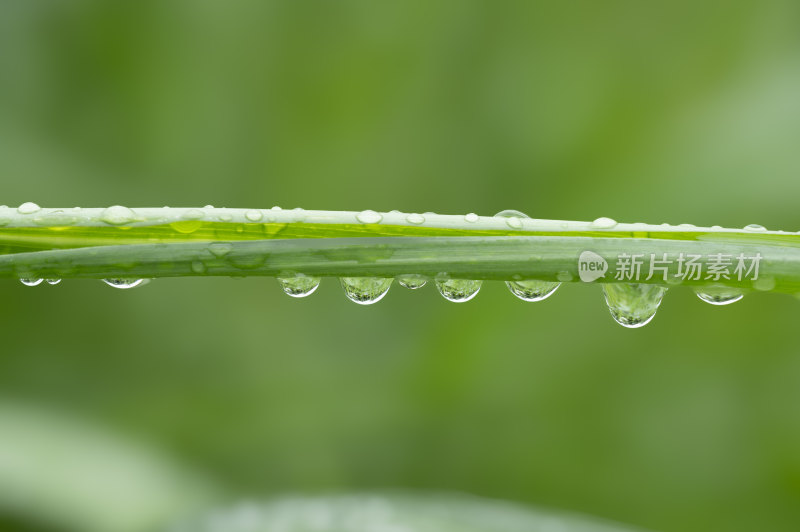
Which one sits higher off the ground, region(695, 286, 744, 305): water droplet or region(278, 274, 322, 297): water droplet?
region(695, 286, 744, 305): water droplet

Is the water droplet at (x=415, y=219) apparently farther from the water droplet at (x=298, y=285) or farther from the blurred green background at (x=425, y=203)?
the blurred green background at (x=425, y=203)

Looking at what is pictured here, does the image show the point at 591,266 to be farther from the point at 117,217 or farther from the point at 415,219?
the point at 117,217

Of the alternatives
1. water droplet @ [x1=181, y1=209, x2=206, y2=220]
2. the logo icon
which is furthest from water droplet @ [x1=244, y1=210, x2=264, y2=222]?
the logo icon

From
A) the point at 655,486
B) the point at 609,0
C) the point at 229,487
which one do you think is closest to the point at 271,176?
the point at 229,487

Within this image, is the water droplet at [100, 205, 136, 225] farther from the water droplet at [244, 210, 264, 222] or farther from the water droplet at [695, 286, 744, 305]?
the water droplet at [695, 286, 744, 305]

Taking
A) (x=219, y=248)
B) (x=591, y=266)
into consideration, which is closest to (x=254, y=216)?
(x=219, y=248)
